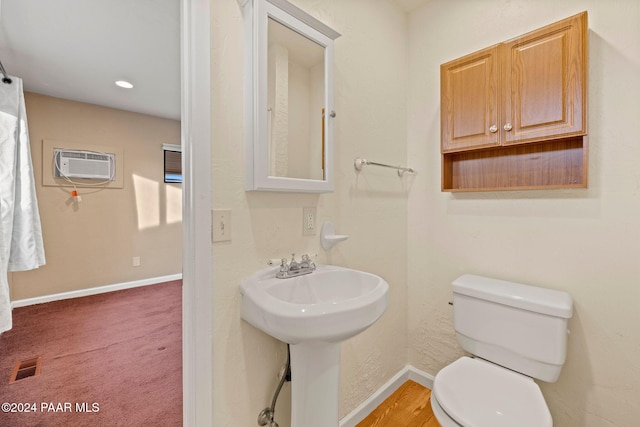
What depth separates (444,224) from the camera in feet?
5.65

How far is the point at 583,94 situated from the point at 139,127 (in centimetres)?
452

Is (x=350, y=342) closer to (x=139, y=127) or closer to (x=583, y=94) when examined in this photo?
(x=583, y=94)

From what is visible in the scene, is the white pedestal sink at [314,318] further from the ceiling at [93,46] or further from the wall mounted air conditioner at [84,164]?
the wall mounted air conditioner at [84,164]

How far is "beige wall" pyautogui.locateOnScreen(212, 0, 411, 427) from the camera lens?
1.03 meters

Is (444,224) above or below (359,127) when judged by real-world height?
below

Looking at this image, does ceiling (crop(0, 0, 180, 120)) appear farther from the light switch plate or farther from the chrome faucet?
the chrome faucet

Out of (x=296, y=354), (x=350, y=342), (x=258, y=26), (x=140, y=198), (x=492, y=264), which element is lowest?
(x=350, y=342)

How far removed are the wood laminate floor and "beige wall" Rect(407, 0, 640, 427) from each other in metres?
0.22

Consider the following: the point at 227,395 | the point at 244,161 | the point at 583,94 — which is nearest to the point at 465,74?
the point at 583,94

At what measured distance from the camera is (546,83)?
4.08 ft

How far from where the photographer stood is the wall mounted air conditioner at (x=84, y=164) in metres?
3.19

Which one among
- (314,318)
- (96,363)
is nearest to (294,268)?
(314,318)

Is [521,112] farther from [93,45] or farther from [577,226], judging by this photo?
[93,45]

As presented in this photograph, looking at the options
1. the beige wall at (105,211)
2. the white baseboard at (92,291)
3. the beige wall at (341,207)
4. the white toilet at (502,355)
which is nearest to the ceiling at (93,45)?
the beige wall at (105,211)
